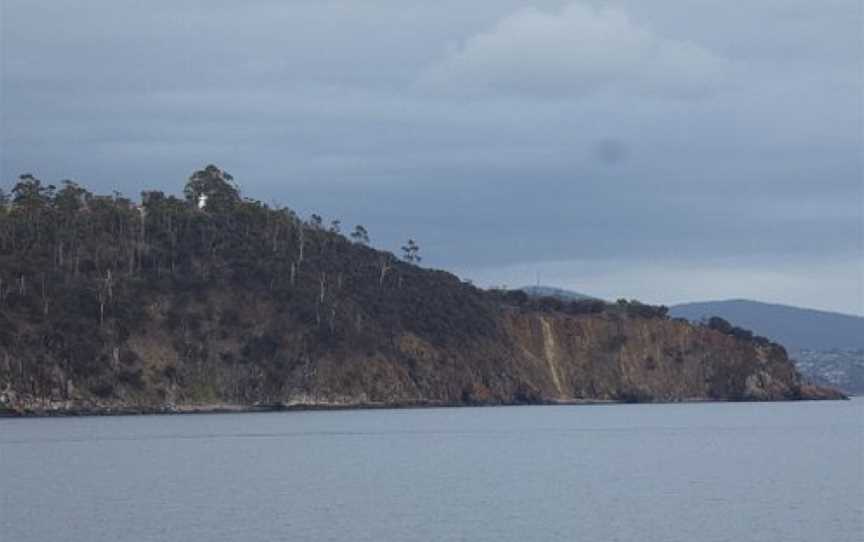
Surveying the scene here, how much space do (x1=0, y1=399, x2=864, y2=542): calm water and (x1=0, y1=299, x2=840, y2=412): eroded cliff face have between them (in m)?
19.0

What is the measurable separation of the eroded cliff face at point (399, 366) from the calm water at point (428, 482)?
18962 mm

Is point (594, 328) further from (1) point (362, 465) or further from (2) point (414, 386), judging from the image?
(1) point (362, 465)

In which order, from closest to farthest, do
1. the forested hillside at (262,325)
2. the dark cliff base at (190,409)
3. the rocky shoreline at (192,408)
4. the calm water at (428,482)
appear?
the calm water at (428,482) < the rocky shoreline at (192,408) < the dark cliff base at (190,409) < the forested hillside at (262,325)

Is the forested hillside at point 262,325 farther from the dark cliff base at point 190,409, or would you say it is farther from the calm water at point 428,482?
the calm water at point 428,482

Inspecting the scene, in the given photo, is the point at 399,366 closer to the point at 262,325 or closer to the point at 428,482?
the point at 262,325

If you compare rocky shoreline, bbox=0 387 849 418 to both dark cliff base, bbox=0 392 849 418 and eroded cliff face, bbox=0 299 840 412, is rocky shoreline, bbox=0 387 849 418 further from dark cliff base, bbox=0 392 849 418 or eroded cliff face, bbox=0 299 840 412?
eroded cliff face, bbox=0 299 840 412

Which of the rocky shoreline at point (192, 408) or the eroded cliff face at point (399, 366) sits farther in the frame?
the eroded cliff face at point (399, 366)

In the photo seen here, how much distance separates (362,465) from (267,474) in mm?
7490

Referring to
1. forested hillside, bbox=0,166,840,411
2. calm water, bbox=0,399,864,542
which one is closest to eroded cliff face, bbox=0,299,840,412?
forested hillside, bbox=0,166,840,411

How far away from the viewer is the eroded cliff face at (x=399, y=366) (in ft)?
490

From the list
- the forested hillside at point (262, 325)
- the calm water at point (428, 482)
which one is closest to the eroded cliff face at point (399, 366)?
the forested hillside at point (262, 325)

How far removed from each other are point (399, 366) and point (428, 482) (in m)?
92.4

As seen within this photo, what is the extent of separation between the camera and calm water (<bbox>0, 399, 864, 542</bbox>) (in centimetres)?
5462

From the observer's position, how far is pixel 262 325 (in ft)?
524
